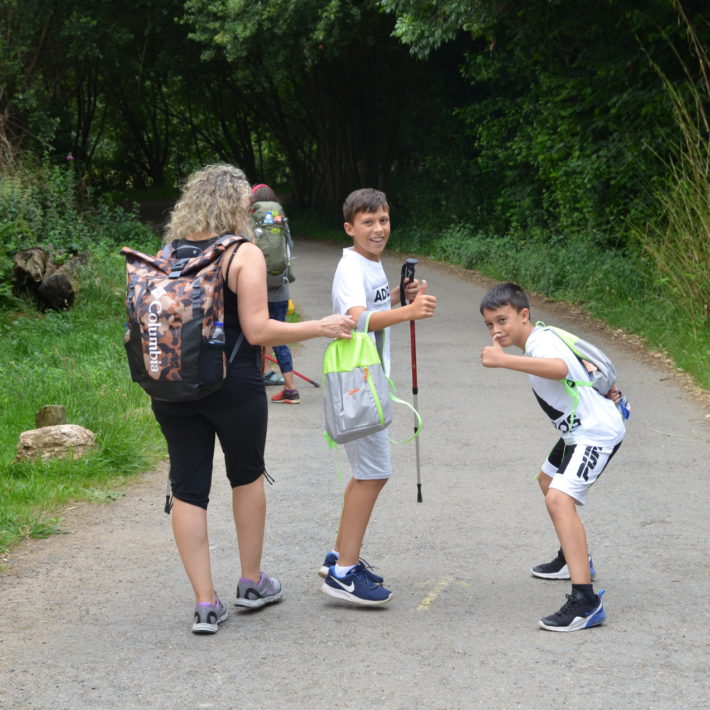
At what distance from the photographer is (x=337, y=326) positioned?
4336 mm

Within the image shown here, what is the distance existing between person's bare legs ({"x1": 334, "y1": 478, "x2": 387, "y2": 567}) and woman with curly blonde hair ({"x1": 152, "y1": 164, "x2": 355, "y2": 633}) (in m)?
0.44

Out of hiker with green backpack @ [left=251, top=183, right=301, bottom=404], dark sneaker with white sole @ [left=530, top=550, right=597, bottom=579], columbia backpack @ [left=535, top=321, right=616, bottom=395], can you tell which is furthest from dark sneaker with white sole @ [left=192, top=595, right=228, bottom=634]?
hiker with green backpack @ [left=251, top=183, right=301, bottom=404]

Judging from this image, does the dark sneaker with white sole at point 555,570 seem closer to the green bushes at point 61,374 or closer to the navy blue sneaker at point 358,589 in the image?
the navy blue sneaker at point 358,589

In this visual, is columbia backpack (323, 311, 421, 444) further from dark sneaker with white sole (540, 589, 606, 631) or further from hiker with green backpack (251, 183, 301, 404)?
hiker with green backpack (251, 183, 301, 404)

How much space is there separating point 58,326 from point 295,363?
2702 mm

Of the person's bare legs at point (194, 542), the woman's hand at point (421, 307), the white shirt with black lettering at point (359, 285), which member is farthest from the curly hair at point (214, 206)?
the person's bare legs at point (194, 542)

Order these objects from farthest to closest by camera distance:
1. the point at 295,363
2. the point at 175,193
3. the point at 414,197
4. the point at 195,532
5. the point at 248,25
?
the point at 175,193 < the point at 414,197 < the point at 248,25 < the point at 295,363 < the point at 195,532

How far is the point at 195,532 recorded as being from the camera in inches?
173

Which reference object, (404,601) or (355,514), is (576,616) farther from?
(355,514)

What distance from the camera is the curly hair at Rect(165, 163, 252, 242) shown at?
14.2 feet

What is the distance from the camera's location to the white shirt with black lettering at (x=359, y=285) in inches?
180

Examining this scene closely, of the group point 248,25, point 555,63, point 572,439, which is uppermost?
point 248,25

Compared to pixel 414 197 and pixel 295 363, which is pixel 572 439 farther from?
pixel 414 197

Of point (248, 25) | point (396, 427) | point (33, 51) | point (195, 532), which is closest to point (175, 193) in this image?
point (33, 51)
